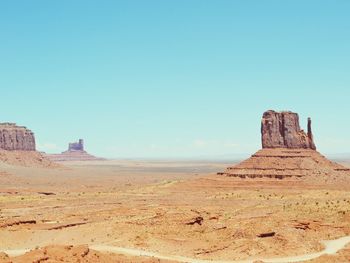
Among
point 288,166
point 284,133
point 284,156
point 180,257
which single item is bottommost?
point 180,257

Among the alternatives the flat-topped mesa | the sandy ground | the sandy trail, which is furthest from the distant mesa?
the sandy trail

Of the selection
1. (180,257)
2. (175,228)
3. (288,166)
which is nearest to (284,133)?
(288,166)

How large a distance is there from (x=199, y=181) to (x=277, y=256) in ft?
236

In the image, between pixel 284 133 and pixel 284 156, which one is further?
pixel 284 133

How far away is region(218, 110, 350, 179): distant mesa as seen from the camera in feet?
344

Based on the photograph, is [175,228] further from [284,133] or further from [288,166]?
[284,133]

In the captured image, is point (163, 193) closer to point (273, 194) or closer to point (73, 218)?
point (273, 194)

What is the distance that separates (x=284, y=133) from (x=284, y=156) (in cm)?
636

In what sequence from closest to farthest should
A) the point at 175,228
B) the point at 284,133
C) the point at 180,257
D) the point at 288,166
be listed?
the point at 180,257 < the point at 175,228 < the point at 288,166 < the point at 284,133

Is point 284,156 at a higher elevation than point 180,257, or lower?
higher

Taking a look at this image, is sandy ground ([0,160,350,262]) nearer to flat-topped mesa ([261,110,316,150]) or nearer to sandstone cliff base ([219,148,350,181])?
sandstone cliff base ([219,148,350,181])

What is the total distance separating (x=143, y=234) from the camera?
1785 inches

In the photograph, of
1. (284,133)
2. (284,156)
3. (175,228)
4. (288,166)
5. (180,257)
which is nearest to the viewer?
(180,257)

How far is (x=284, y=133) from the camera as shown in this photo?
113125mm
